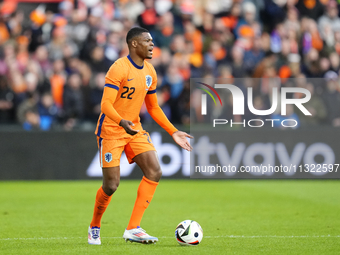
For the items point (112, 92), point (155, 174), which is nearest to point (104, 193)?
point (155, 174)

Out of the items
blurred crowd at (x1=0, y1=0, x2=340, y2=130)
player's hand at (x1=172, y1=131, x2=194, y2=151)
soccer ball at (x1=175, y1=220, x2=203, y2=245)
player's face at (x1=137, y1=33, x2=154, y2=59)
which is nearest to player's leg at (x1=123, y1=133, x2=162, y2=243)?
player's hand at (x1=172, y1=131, x2=194, y2=151)

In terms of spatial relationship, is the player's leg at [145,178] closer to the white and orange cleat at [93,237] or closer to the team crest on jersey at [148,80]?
the white and orange cleat at [93,237]

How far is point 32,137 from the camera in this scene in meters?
13.1

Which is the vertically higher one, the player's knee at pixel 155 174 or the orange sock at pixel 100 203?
the player's knee at pixel 155 174

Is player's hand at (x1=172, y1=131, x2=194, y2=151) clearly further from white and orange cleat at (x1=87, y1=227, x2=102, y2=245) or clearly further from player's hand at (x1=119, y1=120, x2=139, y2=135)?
white and orange cleat at (x1=87, y1=227, x2=102, y2=245)

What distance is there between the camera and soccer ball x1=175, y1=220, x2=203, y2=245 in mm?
6055

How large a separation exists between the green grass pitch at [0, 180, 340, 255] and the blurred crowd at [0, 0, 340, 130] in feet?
5.71

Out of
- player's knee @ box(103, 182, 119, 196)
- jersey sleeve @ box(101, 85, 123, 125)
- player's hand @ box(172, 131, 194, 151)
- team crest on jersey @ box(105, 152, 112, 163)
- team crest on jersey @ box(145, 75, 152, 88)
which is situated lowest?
→ player's knee @ box(103, 182, 119, 196)

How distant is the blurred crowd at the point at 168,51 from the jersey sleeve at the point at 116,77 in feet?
22.1

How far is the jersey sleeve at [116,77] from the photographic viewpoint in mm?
6004

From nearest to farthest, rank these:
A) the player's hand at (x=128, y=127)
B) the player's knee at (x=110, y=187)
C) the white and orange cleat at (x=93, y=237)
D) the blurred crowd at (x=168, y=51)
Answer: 1. the player's hand at (x=128, y=127)
2. the player's knee at (x=110, y=187)
3. the white and orange cleat at (x=93, y=237)
4. the blurred crowd at (x=168, y=51)

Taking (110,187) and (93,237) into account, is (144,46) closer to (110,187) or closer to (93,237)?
(110,187)

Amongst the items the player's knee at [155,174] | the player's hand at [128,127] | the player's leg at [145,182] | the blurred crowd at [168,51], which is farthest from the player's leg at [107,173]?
the blurred crowd at [168,51]

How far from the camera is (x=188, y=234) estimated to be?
6.05 meters
